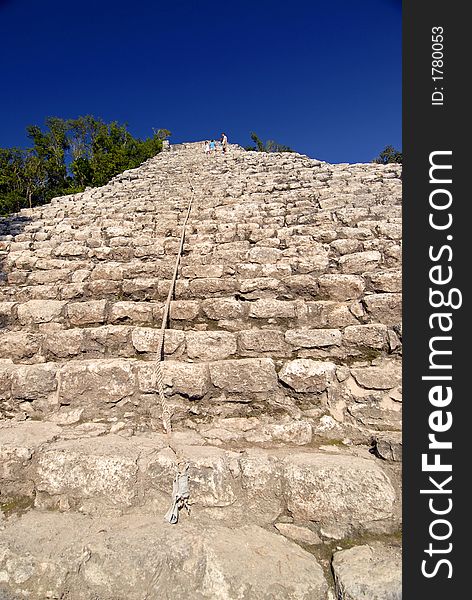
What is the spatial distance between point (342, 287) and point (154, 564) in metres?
2.28

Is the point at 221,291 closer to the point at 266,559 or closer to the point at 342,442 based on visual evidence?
the point at 342,442

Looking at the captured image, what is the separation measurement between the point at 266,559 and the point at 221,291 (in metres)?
2.00

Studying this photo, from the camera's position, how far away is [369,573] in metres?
1.37

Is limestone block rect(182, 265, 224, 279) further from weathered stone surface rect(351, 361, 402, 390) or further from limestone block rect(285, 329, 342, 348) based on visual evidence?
weathered stone surface rect(351, 361, 402, 390)

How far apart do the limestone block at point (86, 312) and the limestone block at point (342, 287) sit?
1.95 m

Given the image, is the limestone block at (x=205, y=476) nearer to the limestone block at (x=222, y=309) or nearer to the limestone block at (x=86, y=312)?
the limestone block at (x=222, y=309)

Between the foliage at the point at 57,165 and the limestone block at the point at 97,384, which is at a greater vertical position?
the foliage at the point at 57,165

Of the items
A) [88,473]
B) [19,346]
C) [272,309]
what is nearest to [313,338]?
[272,309]

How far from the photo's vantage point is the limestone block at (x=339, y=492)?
1604 mm

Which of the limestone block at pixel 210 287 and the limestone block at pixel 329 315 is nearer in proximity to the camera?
the limestone block at pixel 329 315

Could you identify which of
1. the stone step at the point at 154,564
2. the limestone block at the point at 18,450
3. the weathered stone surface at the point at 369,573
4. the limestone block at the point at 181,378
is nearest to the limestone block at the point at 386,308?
the limestone block at the point at 181,378

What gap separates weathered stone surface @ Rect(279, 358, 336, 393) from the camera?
2197 millimetres

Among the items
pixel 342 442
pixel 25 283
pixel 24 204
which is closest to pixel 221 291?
pixel 342 442

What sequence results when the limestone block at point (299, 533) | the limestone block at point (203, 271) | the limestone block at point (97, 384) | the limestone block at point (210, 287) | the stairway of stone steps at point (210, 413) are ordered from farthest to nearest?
the limestone block at point (203, 271)
the limestone block at point (210, 287)
the limestone block at point (97, 384)
the limestone block at point (299, 533)
the stairway of stone steps at point (210, 413)
